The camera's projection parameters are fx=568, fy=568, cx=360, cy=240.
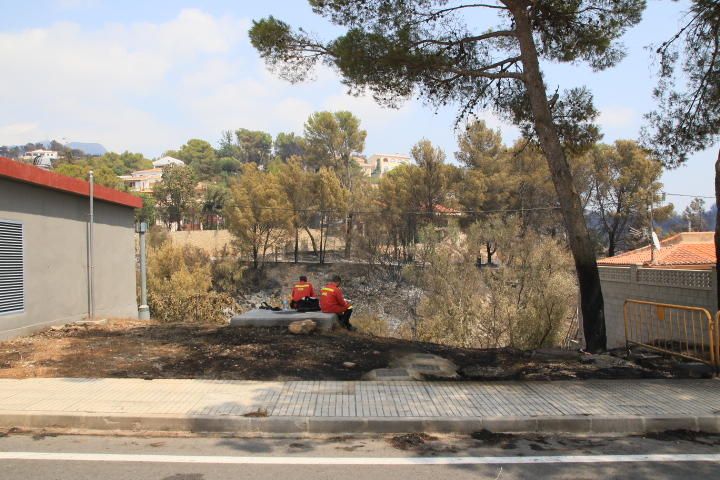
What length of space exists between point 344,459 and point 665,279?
43.2ft

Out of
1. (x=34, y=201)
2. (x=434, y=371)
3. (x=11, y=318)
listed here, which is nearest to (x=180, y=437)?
(x=434, y=371)

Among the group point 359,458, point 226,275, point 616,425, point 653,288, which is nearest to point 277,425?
point 359,458

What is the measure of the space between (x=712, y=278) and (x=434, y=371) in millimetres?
8074

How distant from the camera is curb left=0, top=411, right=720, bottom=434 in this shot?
5996 mm

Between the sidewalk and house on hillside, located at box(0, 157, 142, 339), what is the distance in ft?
12.8

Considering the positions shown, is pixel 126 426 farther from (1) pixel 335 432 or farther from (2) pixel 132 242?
(2) pixel 132 242

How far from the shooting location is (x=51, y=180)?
38.0 ft

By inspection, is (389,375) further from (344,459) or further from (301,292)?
(301,292)

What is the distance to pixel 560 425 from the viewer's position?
607cm

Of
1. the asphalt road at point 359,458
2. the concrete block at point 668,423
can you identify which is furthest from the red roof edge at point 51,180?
the concrete block at point 668,423

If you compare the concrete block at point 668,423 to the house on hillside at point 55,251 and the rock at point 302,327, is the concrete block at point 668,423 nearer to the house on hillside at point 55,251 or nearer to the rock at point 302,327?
the rock at point 302,327

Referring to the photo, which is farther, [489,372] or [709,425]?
[489,372]

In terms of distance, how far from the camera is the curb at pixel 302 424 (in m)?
6.00

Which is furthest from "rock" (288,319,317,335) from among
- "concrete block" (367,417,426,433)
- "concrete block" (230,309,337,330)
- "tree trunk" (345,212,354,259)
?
"tree trunk" (345,212,354,259)
